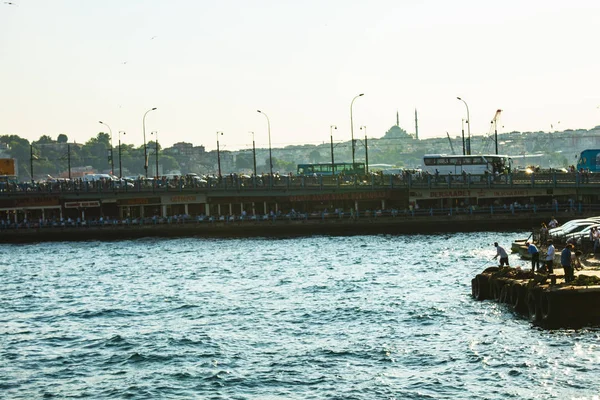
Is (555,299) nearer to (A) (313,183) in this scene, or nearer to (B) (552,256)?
(B) (552,256)

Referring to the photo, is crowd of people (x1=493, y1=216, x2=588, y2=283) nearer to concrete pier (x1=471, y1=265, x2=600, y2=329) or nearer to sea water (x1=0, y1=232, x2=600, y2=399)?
concrete pier (x1=471, y1=265, x2=600, y2=329)

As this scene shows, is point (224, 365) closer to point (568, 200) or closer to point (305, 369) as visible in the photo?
point (305, 369)

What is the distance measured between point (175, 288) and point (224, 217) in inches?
1680

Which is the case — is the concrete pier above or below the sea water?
above

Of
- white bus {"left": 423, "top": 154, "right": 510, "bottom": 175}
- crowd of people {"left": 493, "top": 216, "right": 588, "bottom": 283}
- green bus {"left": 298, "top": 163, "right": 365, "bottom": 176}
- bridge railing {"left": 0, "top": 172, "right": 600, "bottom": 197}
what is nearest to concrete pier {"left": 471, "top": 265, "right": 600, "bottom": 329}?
crowd of people {"left": 493, "top": 216, "right": 588, "bottom": 283}

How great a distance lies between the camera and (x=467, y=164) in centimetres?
11144

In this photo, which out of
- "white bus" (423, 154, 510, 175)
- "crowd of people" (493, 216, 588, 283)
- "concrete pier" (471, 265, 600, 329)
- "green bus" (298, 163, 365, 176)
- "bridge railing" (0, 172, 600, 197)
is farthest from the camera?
"green bus" (298, 163, 365, 176)

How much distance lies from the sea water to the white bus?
134 feet

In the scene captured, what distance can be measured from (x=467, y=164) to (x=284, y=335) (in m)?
73.1

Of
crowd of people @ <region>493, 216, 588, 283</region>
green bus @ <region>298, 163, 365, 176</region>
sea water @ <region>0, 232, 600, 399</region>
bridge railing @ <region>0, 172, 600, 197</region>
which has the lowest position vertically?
sea water @ <region>0, 232, 600, 399</region>

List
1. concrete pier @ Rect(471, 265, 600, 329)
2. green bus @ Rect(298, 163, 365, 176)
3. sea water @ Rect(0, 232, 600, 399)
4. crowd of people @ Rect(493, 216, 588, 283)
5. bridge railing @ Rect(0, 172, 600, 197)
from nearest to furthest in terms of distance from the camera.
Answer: sea water @ Rect(0, 232, 600, 399), concrete pier @ Rect(471, 265, 600, 329), crowd of people @ Rect(493, 216, 588, 283), bridge railing @ Rect(0, 172, 600, 197), green bus @ Rect(298, 163, 365, 176)

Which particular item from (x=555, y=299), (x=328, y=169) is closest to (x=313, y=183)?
(x=328, y=169)

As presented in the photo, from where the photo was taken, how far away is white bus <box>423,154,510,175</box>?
111m

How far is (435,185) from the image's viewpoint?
9762 cm
